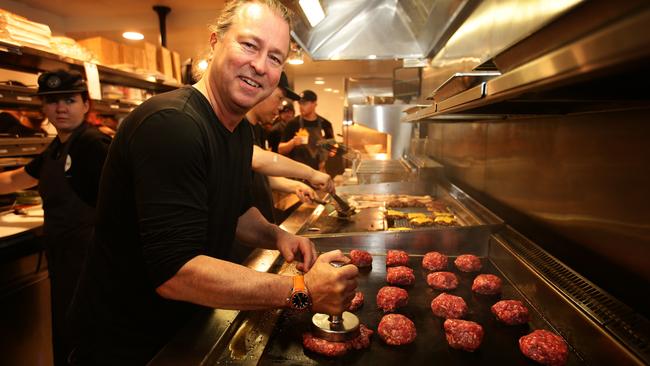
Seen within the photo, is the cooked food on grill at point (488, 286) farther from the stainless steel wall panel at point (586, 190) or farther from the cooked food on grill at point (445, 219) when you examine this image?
the cooked food on grill at point (445, 219)

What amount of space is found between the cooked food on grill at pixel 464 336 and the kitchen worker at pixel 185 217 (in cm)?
41

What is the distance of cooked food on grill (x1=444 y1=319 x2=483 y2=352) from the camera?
49.1 inches

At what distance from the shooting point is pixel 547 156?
6.41 feet

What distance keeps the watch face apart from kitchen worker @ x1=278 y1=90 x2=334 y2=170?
4.54 meters

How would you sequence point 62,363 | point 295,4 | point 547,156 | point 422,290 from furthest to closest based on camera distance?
point 295,4, point 62,363, point 547,156, point 422,290

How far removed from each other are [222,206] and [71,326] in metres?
0.74

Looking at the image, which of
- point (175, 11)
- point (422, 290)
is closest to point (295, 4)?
point (422, 290)

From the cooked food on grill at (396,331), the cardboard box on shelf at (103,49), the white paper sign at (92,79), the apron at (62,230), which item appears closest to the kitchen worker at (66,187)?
the apron at (62,230)

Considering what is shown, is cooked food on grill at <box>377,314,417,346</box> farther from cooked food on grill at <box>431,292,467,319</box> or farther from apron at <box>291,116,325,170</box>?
apron at <box>291,116,325,170</box>

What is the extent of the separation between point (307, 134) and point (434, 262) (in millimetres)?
3955

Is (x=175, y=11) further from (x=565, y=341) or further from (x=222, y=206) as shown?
(x=565, y=341)

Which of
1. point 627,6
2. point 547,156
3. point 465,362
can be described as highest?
point 627,6

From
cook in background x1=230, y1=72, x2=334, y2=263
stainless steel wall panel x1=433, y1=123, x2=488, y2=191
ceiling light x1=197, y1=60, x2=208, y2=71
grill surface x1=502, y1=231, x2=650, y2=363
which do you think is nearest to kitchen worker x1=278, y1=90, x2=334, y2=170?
stainless steel wall panel x1=433, y1=123, x2=488, y2=191

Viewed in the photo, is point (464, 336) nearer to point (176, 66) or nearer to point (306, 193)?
point (306, 193)
